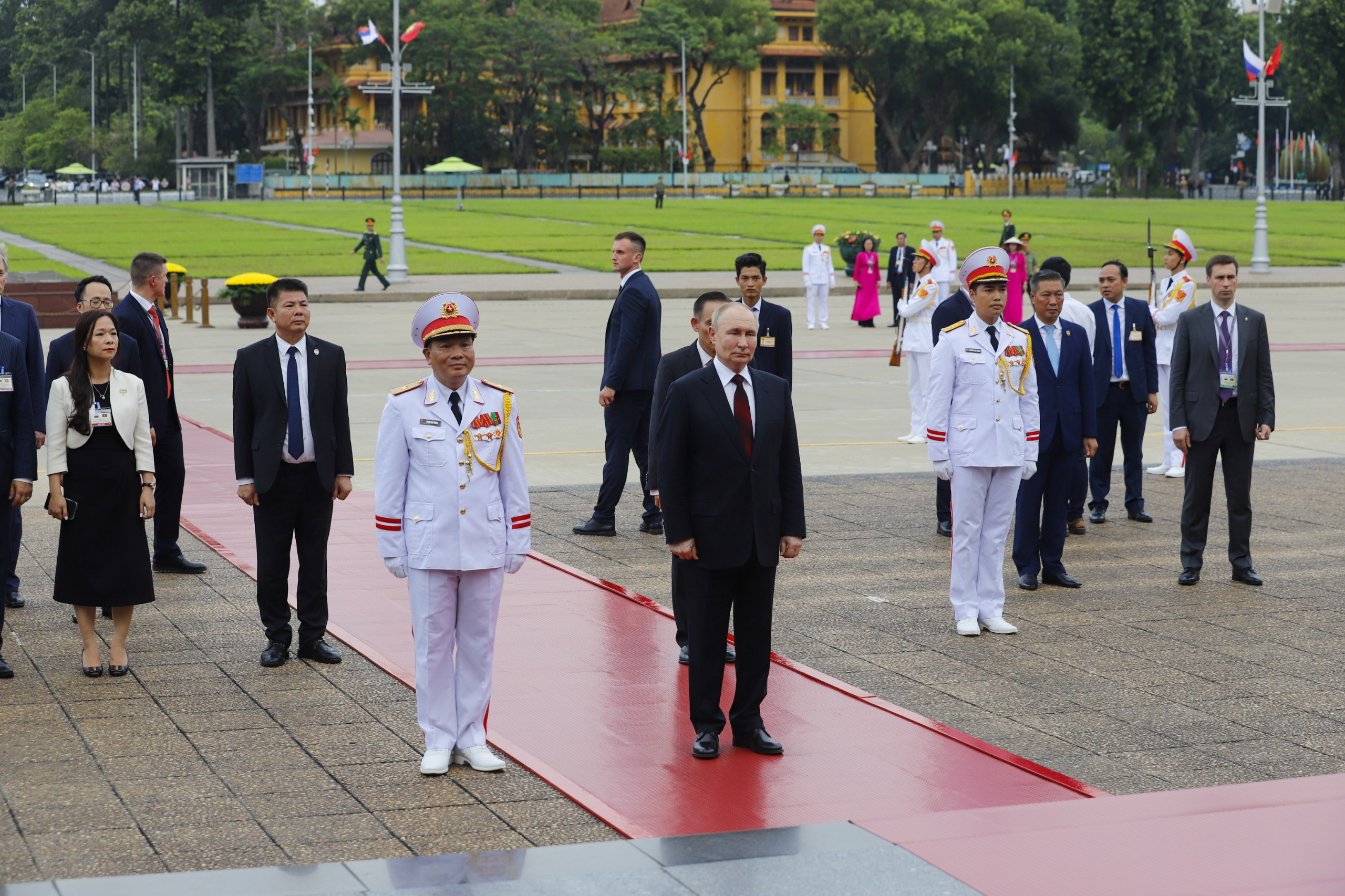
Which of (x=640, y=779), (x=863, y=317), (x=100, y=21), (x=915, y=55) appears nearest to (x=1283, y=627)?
(x=640, y=779)

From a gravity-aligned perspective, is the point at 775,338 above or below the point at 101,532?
above

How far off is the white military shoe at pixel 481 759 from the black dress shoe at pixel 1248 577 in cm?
561

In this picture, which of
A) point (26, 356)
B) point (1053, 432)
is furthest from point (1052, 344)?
point (26, 356)

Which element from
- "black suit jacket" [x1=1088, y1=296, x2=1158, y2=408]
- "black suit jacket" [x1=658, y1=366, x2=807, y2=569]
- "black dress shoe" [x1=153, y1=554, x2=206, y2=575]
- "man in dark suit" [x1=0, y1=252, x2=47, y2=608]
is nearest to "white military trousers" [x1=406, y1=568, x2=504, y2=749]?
"black suit jacket" [x1=658, y1=366, x2=807, y2=569]

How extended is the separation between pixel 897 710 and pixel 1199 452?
3.96 m

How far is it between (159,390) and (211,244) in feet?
144

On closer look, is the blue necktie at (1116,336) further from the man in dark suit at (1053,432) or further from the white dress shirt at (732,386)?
the white dress shirt at (732,386)

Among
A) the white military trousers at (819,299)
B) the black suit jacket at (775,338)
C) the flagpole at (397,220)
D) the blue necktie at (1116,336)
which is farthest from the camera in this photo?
the flagpole at (397,220)

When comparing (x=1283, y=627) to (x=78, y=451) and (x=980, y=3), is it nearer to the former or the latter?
(x=78, y=451)

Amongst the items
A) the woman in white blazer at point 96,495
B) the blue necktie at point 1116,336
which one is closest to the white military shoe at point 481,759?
the woman in white blazer at point 96,495

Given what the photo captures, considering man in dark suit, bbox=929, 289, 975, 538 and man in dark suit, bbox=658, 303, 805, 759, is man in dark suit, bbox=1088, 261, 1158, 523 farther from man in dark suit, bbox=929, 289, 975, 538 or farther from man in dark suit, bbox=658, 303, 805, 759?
man in dark suit, bbox=658, 303, 805, 759

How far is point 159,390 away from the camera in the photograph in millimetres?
9578

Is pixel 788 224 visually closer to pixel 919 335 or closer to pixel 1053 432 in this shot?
pixel 919 335

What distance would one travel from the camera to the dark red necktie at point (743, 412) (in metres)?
6.46
